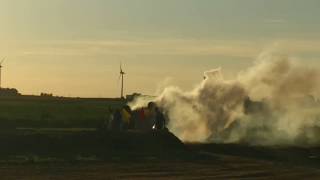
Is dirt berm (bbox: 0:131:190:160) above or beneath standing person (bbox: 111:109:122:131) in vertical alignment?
beneath

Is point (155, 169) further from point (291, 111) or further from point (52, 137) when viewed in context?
point (291, 111)

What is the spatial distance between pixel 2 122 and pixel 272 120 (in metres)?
23.1

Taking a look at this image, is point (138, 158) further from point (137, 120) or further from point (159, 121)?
point (137, 120)

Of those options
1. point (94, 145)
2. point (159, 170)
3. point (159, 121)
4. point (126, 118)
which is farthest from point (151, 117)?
point (159, 170)

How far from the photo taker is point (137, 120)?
57469 millimetres

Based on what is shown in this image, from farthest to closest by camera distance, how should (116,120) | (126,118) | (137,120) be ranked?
(137,120)
(126,118)
(116,120)

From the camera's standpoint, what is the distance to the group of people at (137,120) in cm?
5522

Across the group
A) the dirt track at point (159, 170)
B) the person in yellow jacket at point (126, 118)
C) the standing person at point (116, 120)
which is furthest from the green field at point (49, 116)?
the dirt track at point (159, 170)

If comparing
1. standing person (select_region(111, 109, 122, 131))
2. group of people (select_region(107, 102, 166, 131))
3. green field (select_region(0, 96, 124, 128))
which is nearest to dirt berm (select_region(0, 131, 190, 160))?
group of people (select_region(107, 102, 166, 131))

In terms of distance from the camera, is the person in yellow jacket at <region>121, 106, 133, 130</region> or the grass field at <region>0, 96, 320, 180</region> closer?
the grass field at <region>0, 96, 320, 180</region>

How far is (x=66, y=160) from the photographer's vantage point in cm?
3931

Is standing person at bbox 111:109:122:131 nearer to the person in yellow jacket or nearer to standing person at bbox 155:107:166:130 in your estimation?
the person in yellow jacket

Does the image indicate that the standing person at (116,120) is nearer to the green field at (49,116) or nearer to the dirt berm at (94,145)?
the dirt berm at (94,145)

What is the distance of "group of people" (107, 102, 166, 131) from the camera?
181 ft
